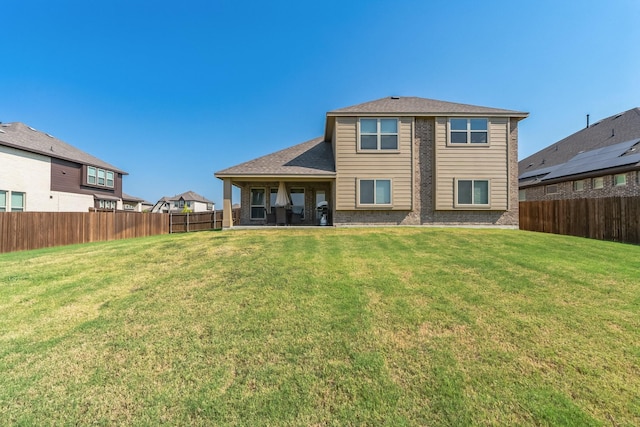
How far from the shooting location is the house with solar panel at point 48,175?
16.8m

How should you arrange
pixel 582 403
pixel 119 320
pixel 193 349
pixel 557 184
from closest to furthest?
pixel 582 403
pixel 193 349
pixel 119 320
pixel 557 184

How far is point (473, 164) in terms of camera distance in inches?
499

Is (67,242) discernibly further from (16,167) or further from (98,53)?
(98,53)

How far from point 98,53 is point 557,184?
32.8 m

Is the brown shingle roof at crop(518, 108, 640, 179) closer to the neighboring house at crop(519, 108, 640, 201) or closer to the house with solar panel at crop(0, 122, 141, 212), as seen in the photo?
the neighboring house at crop(519, 108, 640, 201)

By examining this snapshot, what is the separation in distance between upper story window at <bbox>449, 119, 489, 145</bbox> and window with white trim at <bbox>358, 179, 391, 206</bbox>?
152 inches

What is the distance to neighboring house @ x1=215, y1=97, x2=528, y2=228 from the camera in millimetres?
12617

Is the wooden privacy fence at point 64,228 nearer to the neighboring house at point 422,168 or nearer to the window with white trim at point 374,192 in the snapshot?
the neighboring house at point 422,168

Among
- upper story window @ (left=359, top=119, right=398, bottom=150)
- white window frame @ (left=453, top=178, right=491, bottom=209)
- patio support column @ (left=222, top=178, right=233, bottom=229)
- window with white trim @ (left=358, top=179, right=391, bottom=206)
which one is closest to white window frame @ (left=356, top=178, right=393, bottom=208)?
window with white trim @ (left=358, top=179, right=391, bottom=206)

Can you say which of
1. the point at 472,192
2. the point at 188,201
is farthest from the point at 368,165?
the point at 188,201

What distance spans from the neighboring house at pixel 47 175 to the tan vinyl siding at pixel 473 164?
2571 centimetres

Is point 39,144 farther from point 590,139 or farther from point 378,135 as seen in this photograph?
point 590,139

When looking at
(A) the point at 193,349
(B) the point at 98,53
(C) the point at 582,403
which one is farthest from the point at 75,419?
(B) the point at 98,53

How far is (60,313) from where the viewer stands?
13.3 feet
